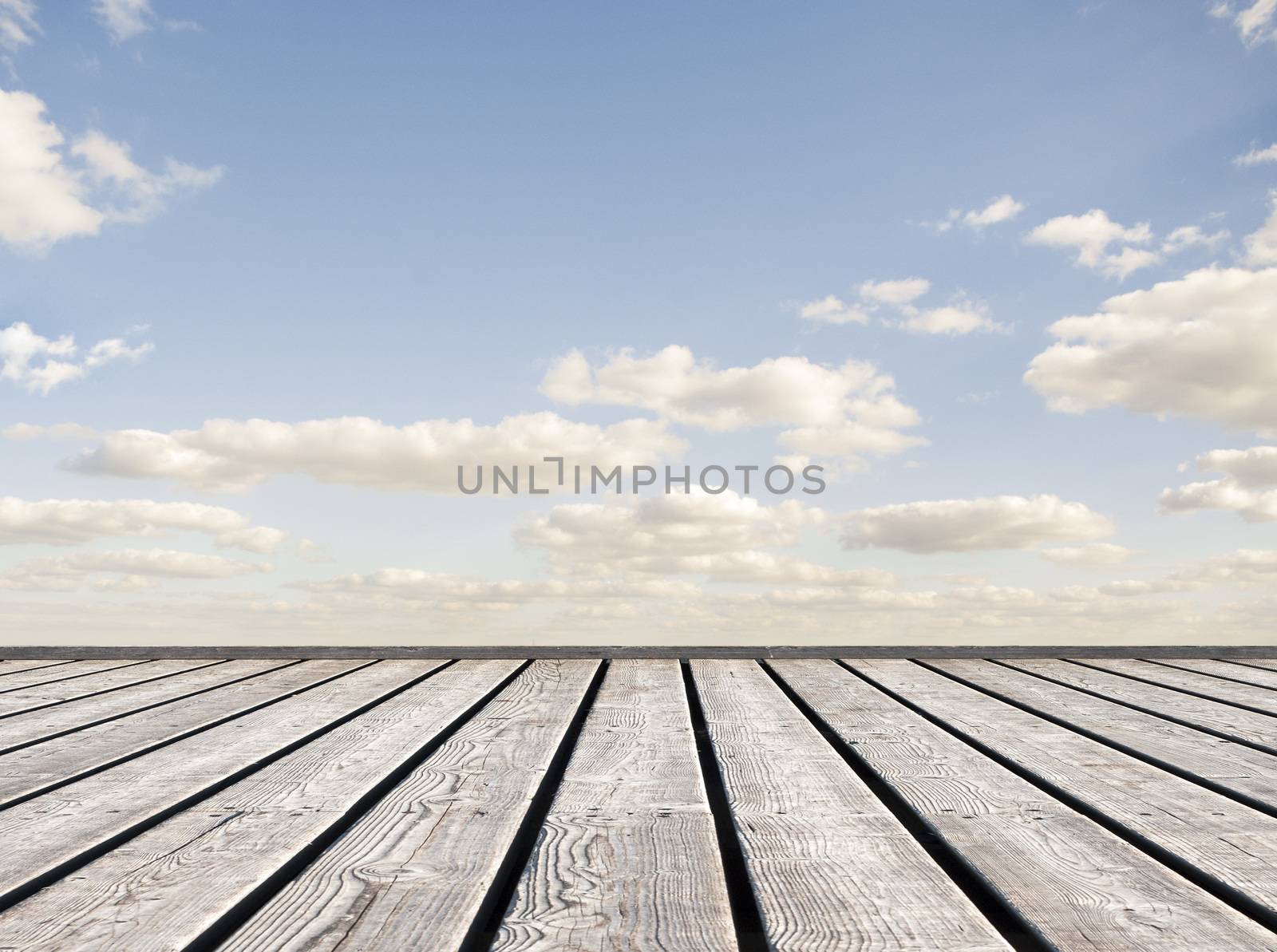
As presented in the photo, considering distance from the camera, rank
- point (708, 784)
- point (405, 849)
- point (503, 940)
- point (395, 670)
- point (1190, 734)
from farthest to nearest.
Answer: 1. point (395, 670)
2. point (1190, 734)
3. point (708, 784)
4. point (405, 849)
5. point (503, 940)

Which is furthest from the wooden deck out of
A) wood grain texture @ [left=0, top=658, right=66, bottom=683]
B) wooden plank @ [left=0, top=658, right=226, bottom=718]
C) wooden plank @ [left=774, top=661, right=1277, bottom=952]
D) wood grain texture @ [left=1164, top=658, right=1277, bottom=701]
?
wood grain texture @ [left=0, top=658, right=66, bottom=683]

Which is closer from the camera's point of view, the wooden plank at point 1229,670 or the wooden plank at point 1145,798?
the wooden plank at point 1145,798

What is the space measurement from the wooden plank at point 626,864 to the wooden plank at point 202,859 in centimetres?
16

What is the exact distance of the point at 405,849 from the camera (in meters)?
1.23

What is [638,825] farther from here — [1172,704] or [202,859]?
[1172,704]

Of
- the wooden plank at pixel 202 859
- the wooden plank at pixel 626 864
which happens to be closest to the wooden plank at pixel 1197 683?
the wooden plank at pixel 626 864

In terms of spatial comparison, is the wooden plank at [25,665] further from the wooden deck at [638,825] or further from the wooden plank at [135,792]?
the wooden plank at [135,792]

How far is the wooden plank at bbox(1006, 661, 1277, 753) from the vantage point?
2.30 meters

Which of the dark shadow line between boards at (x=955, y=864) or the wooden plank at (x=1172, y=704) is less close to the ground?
the wooden plank at (x=1172, y=704)

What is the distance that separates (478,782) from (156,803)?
524mm

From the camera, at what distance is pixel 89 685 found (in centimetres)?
325

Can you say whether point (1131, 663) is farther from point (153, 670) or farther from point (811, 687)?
point (153, 670)

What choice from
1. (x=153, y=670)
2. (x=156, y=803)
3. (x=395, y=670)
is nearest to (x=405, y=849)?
(x=156, y=803)

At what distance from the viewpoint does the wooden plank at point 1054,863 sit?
994mm
